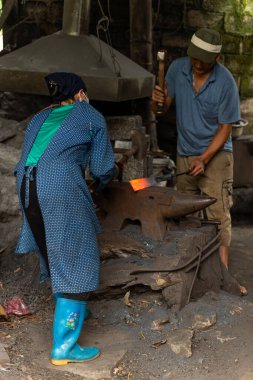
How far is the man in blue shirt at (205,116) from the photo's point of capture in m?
4.87

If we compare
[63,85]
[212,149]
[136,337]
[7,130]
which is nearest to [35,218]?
[63,85]

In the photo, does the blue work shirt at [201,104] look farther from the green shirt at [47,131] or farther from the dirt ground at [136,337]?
the green shirt at [47,131]

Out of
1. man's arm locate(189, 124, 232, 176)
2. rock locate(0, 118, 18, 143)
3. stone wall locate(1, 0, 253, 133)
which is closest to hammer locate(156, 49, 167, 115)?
man's arm locate(189, 124, 232, 176)

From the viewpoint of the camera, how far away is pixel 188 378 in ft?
11.4

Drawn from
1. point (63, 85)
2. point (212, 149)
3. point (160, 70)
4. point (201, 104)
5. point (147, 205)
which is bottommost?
point (147, 205)

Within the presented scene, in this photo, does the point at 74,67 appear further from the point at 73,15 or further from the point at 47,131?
the point at 47,131

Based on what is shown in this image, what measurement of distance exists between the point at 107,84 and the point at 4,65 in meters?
0.95

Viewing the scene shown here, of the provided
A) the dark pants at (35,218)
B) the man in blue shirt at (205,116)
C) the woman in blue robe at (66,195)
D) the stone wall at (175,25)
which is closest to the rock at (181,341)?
the woman in blue robe at (66,195)

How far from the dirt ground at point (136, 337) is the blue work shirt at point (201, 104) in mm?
1275

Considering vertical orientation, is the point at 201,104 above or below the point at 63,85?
below

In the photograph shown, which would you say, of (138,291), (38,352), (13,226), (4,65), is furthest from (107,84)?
(38,352)

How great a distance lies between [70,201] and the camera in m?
3.41

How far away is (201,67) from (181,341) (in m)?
2.16

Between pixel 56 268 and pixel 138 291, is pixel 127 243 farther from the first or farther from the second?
pixel 56 268
